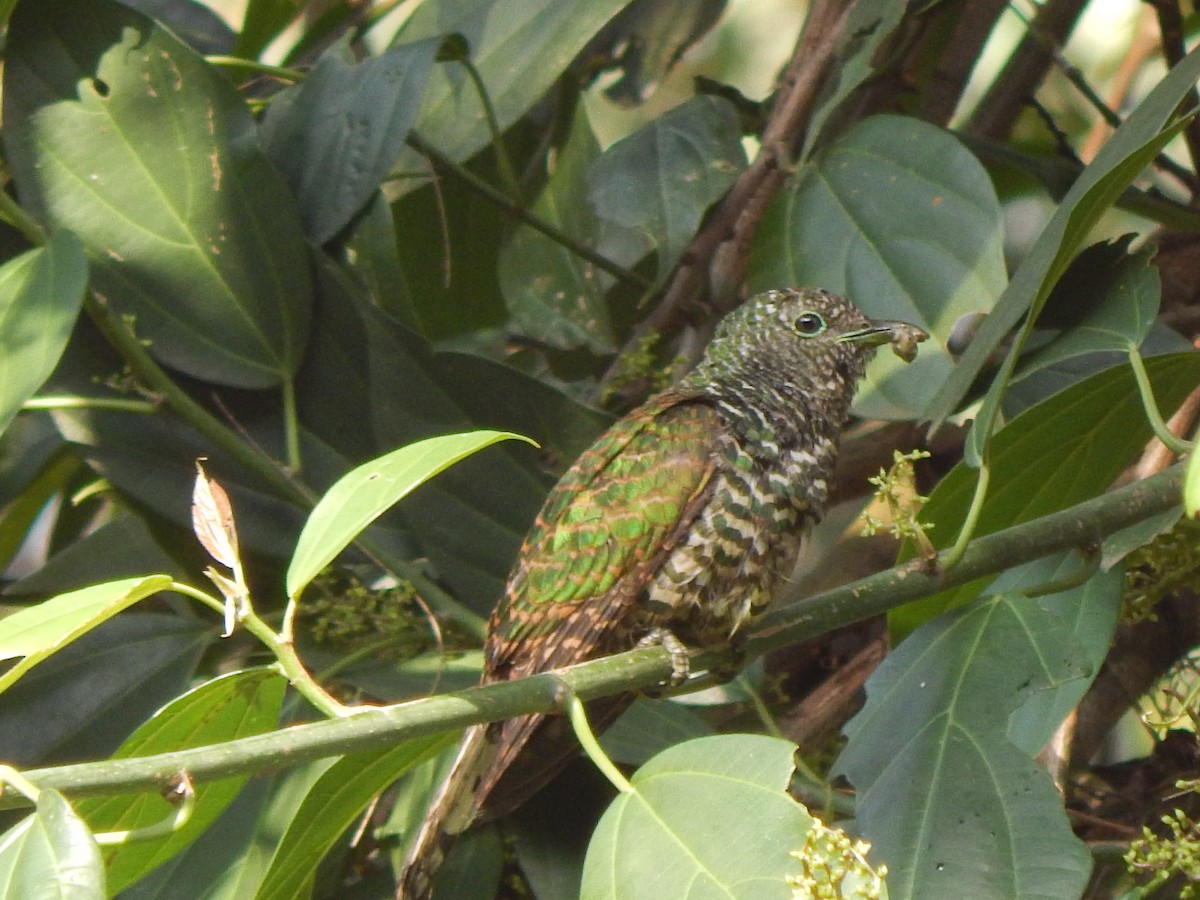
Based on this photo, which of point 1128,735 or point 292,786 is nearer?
point 292,786

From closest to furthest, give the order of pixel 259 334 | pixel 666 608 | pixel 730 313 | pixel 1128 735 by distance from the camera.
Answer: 1. pixel 666 608
2. pixel 259 334
3. pixel 730 313
4. pixel 1128 735

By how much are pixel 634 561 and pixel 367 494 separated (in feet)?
2.41

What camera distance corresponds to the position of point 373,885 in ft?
7.45

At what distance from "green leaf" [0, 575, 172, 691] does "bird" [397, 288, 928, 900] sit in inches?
33.0

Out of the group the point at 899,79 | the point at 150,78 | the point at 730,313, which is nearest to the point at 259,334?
the point at 150,78

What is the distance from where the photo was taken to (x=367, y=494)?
4.58 ft

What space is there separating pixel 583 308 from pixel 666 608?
101 centimetres

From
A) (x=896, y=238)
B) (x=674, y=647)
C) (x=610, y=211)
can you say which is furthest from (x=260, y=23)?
(x=674, y=647)

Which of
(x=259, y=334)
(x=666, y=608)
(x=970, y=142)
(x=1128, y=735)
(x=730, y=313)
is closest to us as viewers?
(x=666, y=608)

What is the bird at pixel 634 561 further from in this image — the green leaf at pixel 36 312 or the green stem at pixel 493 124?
the green leaf at pixel 36 312

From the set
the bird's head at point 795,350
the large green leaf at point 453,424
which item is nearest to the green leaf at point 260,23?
the large green leaf at point 453,424

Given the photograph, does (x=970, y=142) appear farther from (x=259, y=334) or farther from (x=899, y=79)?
(x=259, y=334)

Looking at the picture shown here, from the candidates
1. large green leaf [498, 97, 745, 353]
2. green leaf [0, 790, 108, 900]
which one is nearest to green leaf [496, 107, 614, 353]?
large green leaf [498, 97, 745, 353]

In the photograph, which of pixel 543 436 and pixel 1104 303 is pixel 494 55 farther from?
pixel 1104 303
